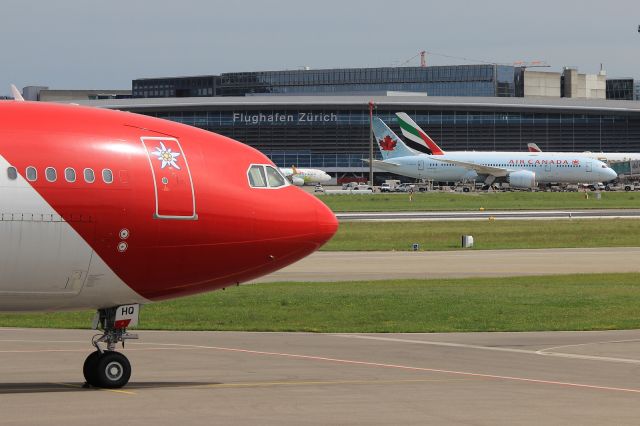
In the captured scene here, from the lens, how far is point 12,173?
20812mm

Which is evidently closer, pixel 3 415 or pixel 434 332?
pixel 3 415

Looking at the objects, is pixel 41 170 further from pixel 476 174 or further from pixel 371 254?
pixel 476 174

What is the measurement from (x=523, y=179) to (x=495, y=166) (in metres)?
5.50

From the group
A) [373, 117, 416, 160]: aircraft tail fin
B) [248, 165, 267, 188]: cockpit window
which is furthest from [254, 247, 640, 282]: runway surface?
A: [373, 117, 416, 160]: aircraft tail fin

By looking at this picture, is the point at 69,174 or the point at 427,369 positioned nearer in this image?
the point at 69,174

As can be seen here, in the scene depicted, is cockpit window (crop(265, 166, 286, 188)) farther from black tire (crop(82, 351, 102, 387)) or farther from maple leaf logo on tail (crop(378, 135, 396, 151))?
→ maple leaf logo on tail (crop(378, 135, 396, 151))

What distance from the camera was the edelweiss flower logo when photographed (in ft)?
73.6

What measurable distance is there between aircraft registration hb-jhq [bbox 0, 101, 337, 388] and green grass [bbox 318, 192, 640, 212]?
305ft

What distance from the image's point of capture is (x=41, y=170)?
21016mm

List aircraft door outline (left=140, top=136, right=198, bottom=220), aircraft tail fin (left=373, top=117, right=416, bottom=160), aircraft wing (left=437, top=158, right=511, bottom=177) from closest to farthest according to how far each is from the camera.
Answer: aircraft door outline (left=140, top=136, right=198, bottom=220) < aircraft wing (left=437, top=158, right=511, bottom=177) < aircraft tail fin (left=373, top=117, right=416, bottom=160)

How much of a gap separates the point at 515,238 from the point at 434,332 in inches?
1874

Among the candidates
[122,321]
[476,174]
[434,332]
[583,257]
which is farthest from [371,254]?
[476,174]

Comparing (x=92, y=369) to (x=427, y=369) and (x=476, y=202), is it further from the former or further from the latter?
(x=476, y=202)

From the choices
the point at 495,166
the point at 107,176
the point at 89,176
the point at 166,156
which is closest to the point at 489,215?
the point at 495,166
